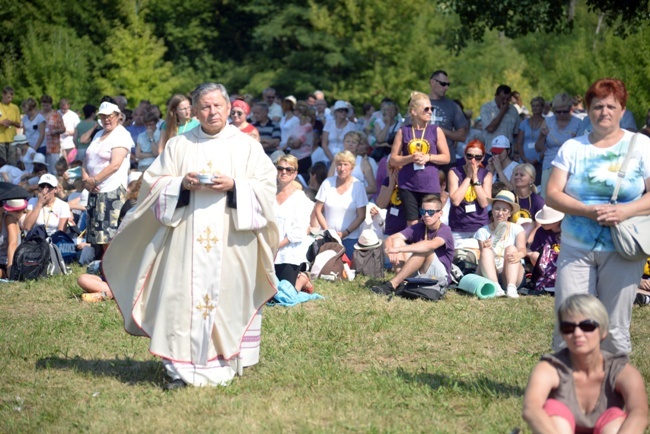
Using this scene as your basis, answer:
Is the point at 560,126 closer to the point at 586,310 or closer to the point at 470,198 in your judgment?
the point at 470,198

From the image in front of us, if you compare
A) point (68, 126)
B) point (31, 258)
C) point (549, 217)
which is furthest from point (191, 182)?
point (68, 126)

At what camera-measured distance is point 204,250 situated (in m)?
A: 6.88

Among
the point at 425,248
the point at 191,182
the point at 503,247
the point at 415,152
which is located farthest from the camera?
the point at 415,152

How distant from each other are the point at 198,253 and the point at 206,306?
1.15ft

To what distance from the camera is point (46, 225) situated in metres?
13.2

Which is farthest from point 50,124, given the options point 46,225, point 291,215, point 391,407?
point 391,407

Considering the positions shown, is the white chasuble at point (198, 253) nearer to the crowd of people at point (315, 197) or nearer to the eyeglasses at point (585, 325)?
the crowd of people at point (315, 197)

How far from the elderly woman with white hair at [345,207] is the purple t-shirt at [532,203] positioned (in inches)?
72.8

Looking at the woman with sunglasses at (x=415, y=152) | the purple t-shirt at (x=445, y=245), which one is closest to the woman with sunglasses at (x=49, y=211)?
the woman with sunglasses at (x=415, y=152)

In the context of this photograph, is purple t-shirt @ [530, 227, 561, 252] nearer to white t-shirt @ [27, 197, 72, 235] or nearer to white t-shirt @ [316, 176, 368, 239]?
white t-shirt @ [316, 176, 368, 239]

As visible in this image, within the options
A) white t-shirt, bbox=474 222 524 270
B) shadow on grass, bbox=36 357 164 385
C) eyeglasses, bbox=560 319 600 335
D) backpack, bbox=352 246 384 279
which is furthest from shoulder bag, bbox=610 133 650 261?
backpack, bbox=352 246 384 279

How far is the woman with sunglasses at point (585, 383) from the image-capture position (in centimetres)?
505

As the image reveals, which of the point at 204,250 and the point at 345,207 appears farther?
the point at 345,207

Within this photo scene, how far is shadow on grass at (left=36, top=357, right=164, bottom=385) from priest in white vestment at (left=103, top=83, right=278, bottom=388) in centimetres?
37
